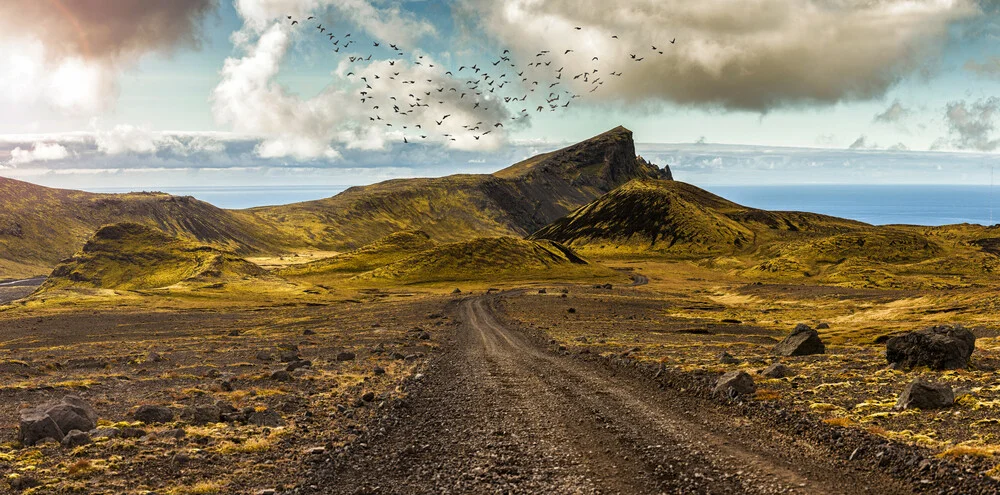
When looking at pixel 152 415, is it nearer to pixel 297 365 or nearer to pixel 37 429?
pixel 37 429

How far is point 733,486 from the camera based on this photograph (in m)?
17.5

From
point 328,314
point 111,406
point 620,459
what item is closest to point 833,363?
point 620,459

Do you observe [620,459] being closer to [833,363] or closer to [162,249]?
[833,363]

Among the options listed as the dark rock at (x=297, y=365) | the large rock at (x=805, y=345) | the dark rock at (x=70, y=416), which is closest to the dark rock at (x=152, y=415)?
the dark rock at (x=70, y=416)

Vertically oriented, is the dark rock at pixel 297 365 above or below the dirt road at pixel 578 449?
below

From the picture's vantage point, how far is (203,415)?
1032 inches

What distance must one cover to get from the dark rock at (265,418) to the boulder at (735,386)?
19786mm

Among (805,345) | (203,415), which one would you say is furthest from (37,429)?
(805,345)

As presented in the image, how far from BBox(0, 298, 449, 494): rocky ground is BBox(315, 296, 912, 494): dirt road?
98.2 inches

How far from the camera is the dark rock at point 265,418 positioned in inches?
1025

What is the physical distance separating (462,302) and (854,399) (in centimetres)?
9202

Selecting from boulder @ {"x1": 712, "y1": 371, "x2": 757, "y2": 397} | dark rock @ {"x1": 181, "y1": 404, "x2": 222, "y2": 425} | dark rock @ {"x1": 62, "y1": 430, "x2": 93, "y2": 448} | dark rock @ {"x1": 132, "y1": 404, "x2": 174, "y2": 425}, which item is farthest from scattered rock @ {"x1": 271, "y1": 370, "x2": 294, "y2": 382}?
boulder @ {"x1": 712, "y1": 371, "x2": 757, "y2": 397}

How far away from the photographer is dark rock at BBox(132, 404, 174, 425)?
25.9 metres

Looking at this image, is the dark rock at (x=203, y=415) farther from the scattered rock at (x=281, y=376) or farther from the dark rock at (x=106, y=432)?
the scattered rock at (x=281, y=376)
